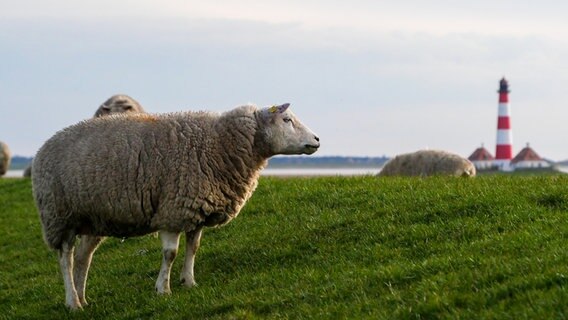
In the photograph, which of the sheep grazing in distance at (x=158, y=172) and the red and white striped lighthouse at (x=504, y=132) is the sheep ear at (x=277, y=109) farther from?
the red and white striped lighthouse at (x=504, y=132)

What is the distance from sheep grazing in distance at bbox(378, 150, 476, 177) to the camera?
1034 inches

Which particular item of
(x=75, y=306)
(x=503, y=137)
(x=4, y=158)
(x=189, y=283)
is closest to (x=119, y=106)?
(x=75, y=306)

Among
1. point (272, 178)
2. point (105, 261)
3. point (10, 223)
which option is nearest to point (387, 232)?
point (105, 261)

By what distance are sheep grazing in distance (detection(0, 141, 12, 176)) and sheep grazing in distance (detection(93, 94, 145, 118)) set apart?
25369 mm

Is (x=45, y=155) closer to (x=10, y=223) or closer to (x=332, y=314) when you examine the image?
(x=332, y=314)

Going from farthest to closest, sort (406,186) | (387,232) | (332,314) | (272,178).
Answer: (272,178), (406,186), (387,232), (332,314)

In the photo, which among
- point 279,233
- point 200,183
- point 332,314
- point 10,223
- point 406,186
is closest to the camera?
point 332,314

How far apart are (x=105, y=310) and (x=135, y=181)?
1731 millimetres

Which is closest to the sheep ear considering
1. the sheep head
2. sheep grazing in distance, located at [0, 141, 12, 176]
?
the sheep head

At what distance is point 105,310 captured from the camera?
12.2m

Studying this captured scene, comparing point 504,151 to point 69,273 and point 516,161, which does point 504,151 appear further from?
point 69,273

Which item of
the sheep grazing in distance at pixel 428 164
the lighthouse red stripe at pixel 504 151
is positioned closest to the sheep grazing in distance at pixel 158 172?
the sheep grazing in distance at pixel 428 164

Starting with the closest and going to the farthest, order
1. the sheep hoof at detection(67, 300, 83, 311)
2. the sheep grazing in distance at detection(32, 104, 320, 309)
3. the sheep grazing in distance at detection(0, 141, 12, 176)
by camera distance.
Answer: the sheep grazing in distance at detection(32, 104, 320, 309) < the sheep hoof at detection(67, 300, 83, 311) < the sheep grazing in distance at detection(0, 141, 12, 176)

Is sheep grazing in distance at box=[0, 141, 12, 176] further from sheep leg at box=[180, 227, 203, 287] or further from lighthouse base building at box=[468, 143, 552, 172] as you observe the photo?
lighthouse base building at box=[468, 143, 552, 172]
